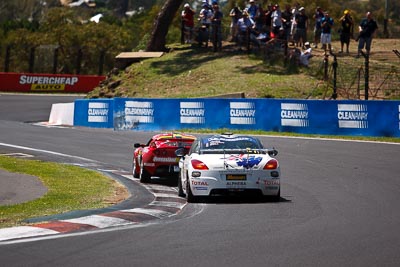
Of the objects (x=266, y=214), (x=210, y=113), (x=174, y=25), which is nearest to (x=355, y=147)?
(x=210, y=113)

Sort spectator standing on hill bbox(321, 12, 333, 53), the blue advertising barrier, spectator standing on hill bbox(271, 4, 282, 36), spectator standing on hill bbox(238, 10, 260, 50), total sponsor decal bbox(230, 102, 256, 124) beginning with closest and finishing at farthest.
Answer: the blue advertising barrier, total sponsor decal bbox(230, 102, 256, 124), spectator standing on hill bbox(321, 12, 333, 53), spectator standing on hill bbox(271, 4, 282, 36), spectator standing on hill bbox(238, 10, 260, 50)

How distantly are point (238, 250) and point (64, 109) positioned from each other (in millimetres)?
30051

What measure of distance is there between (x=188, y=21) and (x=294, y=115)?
14308 mm

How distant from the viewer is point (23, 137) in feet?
105

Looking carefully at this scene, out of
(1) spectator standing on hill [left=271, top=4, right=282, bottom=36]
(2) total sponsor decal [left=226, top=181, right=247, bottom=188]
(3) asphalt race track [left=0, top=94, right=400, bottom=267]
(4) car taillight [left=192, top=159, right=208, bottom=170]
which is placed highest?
(1) spectator standing on hill [left=271, top=4, right=282, bottom=36]

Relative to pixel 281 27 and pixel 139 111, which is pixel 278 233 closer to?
pixel 139 111

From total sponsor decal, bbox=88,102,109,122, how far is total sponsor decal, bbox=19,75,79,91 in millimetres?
20343

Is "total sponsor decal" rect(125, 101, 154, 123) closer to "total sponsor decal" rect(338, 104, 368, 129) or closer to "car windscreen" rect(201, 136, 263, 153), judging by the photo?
"total sponsor decal" rect(338, 104, 368, 129)

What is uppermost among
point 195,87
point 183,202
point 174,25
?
point 174,25

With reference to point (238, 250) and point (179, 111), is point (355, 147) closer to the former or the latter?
point (179, 111)

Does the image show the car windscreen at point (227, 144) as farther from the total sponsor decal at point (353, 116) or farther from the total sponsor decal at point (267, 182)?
the total sponsor decal at point (353, 116)

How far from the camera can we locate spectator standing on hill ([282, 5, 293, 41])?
38500mm

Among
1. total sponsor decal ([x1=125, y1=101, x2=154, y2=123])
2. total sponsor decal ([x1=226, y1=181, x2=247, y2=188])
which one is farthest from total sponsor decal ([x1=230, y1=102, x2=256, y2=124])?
total sponsor decal ([x1=226, y1=181, x2=247, y2=188])

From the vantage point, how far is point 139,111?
34719 millimetres
